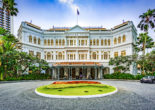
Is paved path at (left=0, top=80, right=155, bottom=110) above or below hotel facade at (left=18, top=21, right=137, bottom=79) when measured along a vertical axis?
below

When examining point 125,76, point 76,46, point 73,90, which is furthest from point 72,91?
point 76,46

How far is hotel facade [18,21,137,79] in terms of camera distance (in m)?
26.5

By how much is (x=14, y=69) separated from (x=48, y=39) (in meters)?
11.3

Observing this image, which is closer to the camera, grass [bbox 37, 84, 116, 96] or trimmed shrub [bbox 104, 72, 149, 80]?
grass [bbox 37, 84, 116, 96]

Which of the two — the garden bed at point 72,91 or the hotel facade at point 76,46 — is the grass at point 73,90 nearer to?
the garden bed at point 72,91

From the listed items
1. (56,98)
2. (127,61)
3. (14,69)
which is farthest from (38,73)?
(127,61)

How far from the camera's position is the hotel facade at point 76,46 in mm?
26500

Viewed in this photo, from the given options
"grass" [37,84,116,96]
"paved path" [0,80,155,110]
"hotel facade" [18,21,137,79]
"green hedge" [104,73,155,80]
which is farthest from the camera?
"hotel facade" [18,21,137,79]

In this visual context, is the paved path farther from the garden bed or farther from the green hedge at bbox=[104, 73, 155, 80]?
the green hedge at bbox=[104, 73, 155, 80]

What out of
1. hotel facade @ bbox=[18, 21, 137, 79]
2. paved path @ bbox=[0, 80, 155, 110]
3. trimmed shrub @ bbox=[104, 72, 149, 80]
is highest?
hotel facade @ bbox=[18, 21, 137, 79]

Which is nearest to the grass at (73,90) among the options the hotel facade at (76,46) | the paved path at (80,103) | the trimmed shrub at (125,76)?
the paved path at (80,103)

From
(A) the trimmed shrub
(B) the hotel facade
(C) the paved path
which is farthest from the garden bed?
(B) the hotel facade

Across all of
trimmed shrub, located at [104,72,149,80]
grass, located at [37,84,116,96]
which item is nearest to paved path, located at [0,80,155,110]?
grass, located at [37,84,116,96]

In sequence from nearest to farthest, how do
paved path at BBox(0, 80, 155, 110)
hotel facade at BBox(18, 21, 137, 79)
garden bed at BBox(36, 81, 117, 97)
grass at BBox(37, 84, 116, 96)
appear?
paved path at BBox(0, 80, 155, 110), garden bed at BBox(36, 81, 117, 97), grass at BBox(37, 84, 116, 96), hotel facade at BBox(18, 21, 137, 79)
